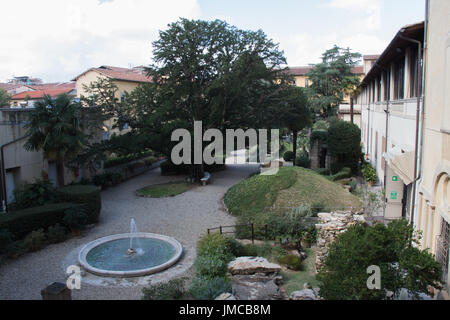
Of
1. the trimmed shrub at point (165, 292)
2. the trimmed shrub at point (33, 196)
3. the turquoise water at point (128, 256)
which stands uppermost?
the trimmed shrub at point (33, 196)

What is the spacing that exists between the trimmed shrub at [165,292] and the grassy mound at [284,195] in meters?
5.54

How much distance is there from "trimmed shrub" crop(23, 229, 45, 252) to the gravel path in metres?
0.28

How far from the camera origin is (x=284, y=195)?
53.6ft

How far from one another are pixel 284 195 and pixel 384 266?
10.0 meters

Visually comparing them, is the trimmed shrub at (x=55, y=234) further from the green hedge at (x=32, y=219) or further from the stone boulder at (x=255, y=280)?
the stone boulder at (x=255, y=280)

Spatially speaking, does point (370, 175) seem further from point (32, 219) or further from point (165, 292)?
point (32, 219)

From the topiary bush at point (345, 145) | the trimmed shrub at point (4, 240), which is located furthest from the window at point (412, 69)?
the trimmed shrub at point (4, 240)

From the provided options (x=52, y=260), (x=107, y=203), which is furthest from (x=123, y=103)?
(x=52, y=260)

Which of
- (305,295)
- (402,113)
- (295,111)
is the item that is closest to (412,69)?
(402,113)

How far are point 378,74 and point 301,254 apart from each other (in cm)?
1392

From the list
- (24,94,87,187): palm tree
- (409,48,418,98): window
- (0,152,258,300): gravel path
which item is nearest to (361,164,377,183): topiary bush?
(0,152,258,300): gravel path

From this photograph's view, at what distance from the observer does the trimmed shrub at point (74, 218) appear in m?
13.3

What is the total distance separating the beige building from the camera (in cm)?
776
